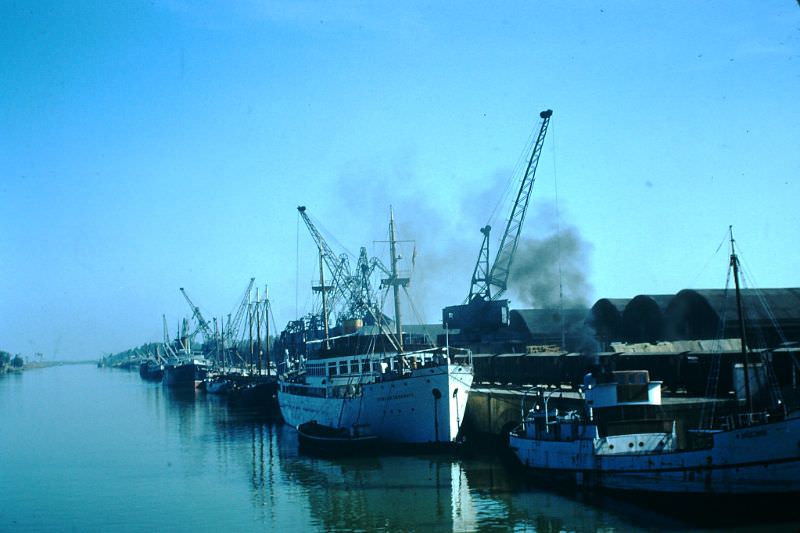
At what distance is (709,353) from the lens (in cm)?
4484

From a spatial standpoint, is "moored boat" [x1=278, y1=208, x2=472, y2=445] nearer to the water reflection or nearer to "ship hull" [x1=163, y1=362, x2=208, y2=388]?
the water reflection

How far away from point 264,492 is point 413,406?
525 inches

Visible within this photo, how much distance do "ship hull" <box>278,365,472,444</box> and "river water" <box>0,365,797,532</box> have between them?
2392 mm

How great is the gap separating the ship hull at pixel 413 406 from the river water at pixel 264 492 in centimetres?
239

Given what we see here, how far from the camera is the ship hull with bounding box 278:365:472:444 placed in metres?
49.3

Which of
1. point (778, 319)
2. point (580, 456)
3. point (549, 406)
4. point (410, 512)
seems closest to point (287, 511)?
point (410, 512)

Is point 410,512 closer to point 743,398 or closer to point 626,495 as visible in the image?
point 626,495

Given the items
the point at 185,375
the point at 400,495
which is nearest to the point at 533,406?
the point at 400,495

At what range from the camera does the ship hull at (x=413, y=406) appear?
1941 inches

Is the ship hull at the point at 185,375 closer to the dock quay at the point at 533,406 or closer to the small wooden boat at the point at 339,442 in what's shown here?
the small wooden boat at the point at 339,442

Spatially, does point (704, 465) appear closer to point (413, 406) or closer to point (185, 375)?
point (413, 406)

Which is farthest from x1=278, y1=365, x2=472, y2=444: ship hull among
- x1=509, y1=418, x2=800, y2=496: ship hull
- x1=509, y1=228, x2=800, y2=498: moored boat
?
x1=509, y1=418, x2=800, y2=496: ship hull

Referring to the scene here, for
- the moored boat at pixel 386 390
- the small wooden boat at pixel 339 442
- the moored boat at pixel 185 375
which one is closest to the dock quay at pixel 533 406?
the moored boat at pixel 386 390

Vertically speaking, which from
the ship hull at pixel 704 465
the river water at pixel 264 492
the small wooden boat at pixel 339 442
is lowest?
the river water at pixel 264 492
